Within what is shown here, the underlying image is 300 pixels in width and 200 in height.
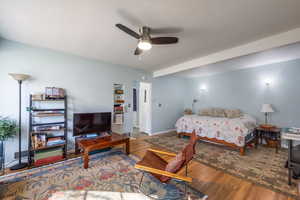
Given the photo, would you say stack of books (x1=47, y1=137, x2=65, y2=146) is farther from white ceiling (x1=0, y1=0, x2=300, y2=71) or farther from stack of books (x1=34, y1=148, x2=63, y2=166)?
white ceiling (x1=0, y1=0, x2=300, y2=71)

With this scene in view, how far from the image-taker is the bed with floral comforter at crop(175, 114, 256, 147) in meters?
3.13

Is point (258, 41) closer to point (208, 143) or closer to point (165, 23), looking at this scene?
point (165, 23)

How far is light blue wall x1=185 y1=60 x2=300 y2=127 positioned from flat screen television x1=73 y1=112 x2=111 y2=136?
4305mm

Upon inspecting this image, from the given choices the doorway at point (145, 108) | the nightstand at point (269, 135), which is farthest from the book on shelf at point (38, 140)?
the nightstand at point (269, 135)

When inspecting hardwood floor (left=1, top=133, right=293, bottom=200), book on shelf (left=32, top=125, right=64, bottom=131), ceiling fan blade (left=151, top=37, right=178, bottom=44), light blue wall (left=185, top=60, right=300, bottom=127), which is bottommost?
hardwood floor (left=1, top=133, right=293, bottom=200)

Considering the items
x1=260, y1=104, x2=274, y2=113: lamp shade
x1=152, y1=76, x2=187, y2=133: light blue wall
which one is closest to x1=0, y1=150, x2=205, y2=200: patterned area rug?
x1=152, y1=76, x2=187, y2=133: light blue wall

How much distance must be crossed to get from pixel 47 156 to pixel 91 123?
3.47ft

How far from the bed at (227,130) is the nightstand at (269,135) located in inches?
12.9

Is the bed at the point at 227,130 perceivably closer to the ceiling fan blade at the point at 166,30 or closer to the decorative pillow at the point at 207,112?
the decorative pillow at the point at 207,112

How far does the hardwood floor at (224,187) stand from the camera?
1.72 meters

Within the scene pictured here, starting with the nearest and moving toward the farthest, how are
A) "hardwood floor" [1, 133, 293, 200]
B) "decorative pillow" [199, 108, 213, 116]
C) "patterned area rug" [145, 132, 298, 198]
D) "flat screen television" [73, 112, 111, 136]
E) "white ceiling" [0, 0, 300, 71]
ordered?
1. "white ceiling" [0, 0, 300, 71]
2. "hardwood floor" [1, 133, 293, 200]
3. "patterned area rug" [145, 132, 298, 198]
4. "flat screen television" [73, 112, 111, 136]
5. "decorative pillow" [199, 108, 213, 116]

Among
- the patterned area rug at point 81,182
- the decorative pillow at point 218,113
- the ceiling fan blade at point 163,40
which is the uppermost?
the ceiling fan blade at point 163,40

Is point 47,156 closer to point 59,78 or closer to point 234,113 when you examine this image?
point 59,78

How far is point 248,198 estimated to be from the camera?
1695 millimetres
